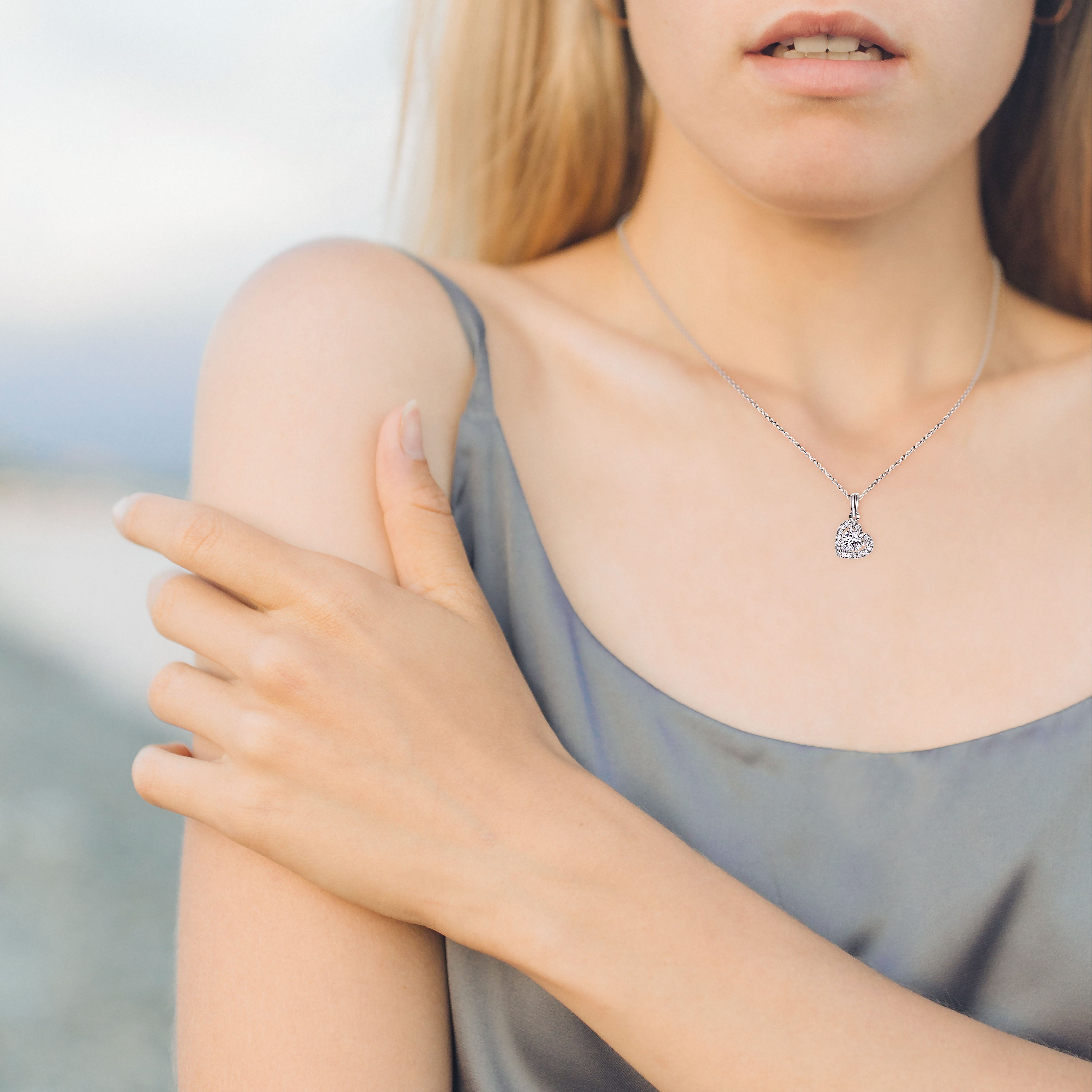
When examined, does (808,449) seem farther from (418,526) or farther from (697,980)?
(697,980)

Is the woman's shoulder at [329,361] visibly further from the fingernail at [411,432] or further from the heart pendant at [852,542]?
the heart pendant at [852,542]

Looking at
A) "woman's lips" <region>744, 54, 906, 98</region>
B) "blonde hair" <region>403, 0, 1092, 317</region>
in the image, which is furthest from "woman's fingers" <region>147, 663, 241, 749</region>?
"blonde hair" <region>403, 0, 1092, 317</region>

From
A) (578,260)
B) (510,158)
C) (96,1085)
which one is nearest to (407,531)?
(578,260)

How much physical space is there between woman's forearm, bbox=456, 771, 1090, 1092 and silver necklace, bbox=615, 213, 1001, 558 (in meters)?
0.45

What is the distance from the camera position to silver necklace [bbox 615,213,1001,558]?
3.85 ft

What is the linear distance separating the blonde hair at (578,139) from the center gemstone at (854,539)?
0.66 m

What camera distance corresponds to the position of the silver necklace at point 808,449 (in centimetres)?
117

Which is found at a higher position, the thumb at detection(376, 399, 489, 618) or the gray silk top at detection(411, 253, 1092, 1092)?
the thumb at detection(376, 399, 489, 618)

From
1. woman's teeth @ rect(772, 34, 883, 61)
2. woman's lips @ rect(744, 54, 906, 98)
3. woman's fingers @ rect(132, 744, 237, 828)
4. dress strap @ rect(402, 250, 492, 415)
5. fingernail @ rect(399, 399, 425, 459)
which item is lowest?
woman's fingers @ rect(132, 744, 237, 828)

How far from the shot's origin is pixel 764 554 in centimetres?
114

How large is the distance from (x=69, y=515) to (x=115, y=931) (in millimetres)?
2808

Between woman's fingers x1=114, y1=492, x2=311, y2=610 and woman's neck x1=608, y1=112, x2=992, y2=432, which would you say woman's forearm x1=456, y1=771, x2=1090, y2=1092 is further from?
woman's neck x1=608, y1=112, x2=992, y2=432

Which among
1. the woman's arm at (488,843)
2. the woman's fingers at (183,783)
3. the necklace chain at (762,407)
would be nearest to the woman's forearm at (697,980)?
the woman's arm at (488,843)

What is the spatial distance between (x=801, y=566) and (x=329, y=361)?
1.76 feet
